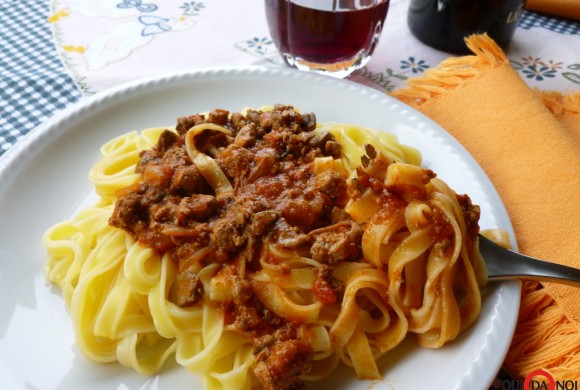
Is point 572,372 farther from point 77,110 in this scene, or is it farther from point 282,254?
point 77,110

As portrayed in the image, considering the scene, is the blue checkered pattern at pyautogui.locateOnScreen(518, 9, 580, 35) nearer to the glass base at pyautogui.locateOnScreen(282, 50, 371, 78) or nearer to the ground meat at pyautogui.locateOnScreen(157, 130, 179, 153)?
the glass base at pyautogui.locateOnScreen(282, 50, 371, 78)

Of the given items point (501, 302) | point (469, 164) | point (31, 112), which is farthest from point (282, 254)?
point (31, 112)

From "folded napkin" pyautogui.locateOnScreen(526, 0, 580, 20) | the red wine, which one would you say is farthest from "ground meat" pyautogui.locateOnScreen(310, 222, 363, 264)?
"folded napkin" pyautogui.locateOnScreen(526, 0, 580, 20)

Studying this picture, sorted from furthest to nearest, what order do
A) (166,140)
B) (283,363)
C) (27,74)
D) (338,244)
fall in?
1. (27,74)
2. (166,140)
3. (338,244)
4. (283,363)


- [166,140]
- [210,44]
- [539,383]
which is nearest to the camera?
[539,383]

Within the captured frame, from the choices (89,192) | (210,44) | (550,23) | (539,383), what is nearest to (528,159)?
(539,383)

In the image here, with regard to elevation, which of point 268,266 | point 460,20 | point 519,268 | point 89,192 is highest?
point 460,20

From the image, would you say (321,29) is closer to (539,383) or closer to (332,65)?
(332,65)
